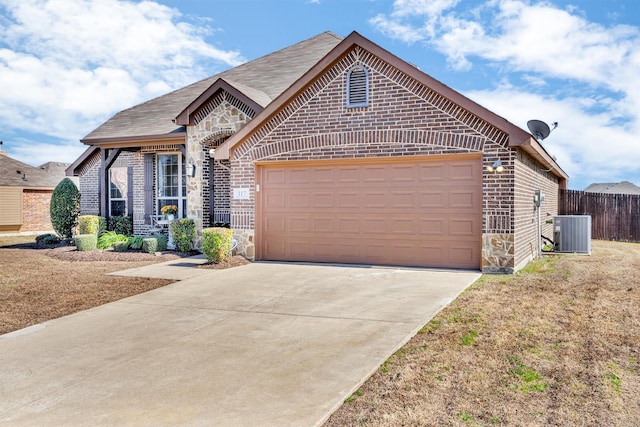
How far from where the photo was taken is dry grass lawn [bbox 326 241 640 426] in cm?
371

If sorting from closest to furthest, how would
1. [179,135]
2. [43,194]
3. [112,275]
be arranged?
[112,275] < [179,135] < [43,194]

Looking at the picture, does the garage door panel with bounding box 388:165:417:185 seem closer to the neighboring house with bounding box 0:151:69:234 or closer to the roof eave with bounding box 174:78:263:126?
the roof eave with bounding box 174:78:263:126

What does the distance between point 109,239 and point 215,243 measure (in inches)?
231

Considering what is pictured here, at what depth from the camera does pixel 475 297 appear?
7742mm

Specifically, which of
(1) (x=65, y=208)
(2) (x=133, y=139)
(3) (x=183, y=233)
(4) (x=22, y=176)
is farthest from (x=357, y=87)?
(4) (x=22, y=176)

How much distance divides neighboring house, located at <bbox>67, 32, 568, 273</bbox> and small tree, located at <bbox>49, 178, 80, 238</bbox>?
647 centimetres

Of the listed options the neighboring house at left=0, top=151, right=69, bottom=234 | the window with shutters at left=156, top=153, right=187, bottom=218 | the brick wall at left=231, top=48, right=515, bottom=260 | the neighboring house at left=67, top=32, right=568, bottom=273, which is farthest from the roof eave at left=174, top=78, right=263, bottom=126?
the neighboring house at left=0, top=151, right=69, bottom=234

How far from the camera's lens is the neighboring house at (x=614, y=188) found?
1603 inches

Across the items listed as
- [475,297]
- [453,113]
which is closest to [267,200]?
[453,113]

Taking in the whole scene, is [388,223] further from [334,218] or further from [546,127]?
[546,127]

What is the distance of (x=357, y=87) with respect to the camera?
36.4 ft

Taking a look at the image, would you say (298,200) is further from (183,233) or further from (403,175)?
(183,233)

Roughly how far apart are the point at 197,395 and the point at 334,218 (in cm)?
776

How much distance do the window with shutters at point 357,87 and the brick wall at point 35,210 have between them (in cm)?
2258
